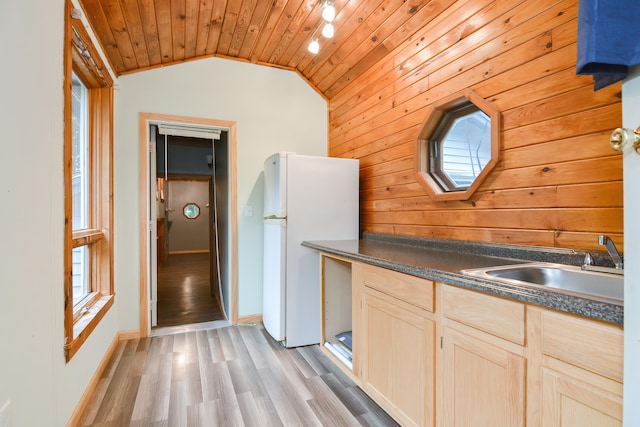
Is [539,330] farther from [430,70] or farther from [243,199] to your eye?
[243,199]

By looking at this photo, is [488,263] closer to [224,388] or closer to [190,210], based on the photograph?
[224,388]

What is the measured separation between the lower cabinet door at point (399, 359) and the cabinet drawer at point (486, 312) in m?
0.16

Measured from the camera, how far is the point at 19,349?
44.4 inches

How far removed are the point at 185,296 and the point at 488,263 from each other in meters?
3.93

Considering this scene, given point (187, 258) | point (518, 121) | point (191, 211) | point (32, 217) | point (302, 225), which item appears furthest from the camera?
point (191, 211)

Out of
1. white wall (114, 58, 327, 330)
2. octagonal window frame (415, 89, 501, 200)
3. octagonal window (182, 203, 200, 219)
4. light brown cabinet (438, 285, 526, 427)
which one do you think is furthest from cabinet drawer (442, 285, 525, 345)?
octagonal window (182, 203, 200, 219)

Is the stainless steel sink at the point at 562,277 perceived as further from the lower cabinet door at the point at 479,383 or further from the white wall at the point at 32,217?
the white wall at the point at 32,217

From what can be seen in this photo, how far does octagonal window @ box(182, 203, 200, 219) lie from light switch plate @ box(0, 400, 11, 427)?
8.70m

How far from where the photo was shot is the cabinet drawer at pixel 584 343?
80 cm

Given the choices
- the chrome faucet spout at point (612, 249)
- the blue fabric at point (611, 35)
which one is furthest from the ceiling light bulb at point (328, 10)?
the chrome faucet spout at point (612, 249)

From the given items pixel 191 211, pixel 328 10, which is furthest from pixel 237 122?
pixel 191 211

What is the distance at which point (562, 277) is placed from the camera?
1.33m

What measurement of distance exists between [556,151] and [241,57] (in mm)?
2805

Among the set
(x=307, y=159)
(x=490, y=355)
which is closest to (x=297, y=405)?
(x=490, y=355)
